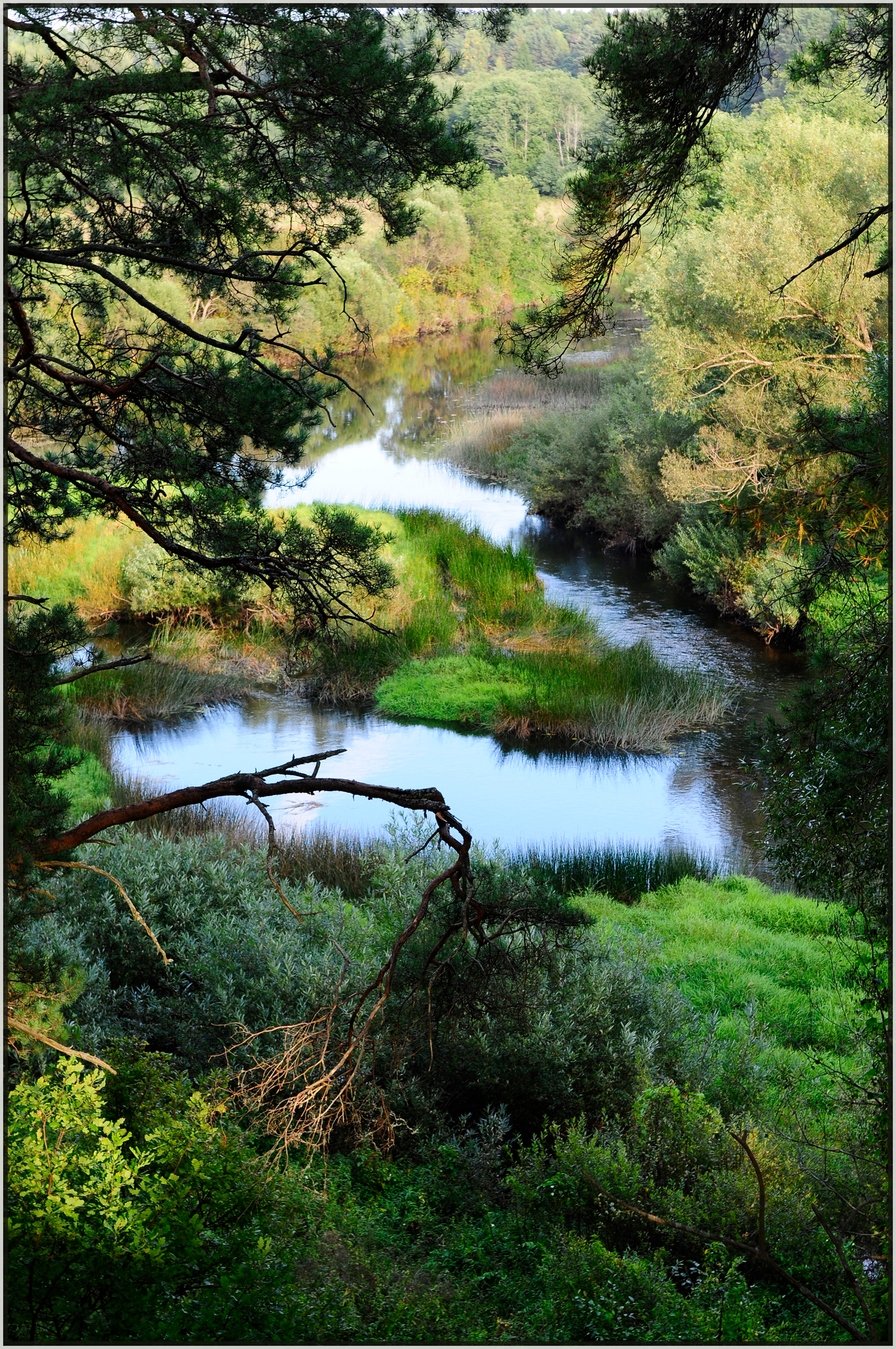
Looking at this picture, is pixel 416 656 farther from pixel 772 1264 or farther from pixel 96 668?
pixel 772 1264

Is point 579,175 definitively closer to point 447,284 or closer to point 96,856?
point 96,856

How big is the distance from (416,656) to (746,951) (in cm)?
715

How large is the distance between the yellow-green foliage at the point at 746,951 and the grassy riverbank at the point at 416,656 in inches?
153

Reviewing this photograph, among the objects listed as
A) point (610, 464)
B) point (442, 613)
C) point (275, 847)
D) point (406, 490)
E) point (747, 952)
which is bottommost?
point (747, 952)

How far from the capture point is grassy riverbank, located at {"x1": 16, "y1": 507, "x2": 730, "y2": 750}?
461 inches

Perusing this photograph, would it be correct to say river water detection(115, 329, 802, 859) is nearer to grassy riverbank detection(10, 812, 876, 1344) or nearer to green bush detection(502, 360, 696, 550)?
green bush detection(502, 360, 696, 550)

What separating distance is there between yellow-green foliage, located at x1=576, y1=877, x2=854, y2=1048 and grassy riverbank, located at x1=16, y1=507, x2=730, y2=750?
3.88m

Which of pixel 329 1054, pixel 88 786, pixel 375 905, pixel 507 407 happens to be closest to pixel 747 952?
pixel 375 905

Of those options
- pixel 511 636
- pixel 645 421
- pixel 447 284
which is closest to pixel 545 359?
pixel 511 636

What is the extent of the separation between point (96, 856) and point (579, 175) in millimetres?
4011

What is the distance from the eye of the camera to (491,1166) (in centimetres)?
388

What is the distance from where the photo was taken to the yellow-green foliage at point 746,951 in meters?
5.72

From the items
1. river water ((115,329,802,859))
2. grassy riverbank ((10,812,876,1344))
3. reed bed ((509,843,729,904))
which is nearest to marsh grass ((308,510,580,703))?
river water ((115,329,802,859))

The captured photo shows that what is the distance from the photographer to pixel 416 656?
13102 mm
